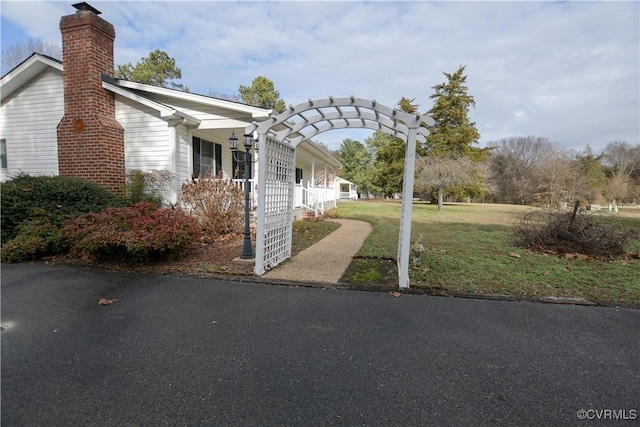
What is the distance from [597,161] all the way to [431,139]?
1041 inches

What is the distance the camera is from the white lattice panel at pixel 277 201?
5.45m

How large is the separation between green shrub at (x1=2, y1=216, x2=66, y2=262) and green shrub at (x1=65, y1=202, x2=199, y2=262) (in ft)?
0.96

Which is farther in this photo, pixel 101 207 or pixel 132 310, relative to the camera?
pixel 101 207

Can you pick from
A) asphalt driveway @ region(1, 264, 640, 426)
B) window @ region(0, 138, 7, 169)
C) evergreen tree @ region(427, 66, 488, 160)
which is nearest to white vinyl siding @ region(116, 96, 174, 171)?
window @ region(0, 138, 7, 169)

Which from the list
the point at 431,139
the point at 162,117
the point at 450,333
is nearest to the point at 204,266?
the point at 450,333

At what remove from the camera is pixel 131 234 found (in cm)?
524

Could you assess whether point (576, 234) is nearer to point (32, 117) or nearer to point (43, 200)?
point (43, 200)

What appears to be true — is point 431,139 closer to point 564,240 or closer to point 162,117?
point 564,240

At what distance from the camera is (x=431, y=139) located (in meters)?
28.3

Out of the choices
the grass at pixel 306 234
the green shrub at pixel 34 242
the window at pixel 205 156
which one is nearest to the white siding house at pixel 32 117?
the window at pixel 205 156

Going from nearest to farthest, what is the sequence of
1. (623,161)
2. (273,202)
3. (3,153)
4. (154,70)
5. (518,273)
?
(518,273)
(273,202)
(3,153)
(154,70)
(623,161)

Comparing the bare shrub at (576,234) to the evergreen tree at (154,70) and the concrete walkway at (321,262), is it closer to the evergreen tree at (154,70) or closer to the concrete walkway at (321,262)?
the concrete walkway at (321,262)

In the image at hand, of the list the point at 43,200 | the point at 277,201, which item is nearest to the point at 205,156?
the point at 43,200

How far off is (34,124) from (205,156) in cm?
487
